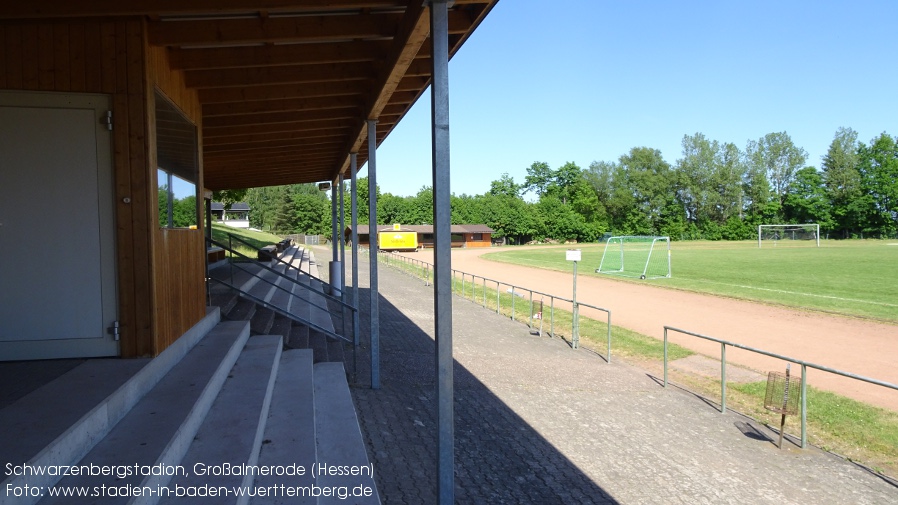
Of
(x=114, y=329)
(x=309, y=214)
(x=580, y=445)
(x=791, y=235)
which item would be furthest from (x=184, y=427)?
(x=309, y=214)

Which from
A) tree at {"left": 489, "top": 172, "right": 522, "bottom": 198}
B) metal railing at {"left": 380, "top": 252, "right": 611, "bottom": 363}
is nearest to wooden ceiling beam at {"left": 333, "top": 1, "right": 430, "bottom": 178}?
metal railing at {"left": 380, "top": 252, "right": 611, "bottom": 363}

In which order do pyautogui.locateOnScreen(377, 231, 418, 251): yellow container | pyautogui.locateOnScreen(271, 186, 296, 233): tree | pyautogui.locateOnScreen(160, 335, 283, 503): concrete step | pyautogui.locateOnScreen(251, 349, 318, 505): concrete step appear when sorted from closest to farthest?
pyautogui.locateOnScreen(160, 335, 283, 503): concrete step, pyautogui.locateOnScreen(251, 349, 318, 505): concrete step, pyautogui.locateOnScreen(377, 231, 418, 251): yellow container, pyautogui.locateOnScreen(271, 186, 296, 233): tree

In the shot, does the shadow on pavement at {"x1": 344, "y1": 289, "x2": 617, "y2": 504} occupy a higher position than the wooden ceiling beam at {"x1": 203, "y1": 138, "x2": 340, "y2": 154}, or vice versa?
the wooden ceiling beam at {"x1": 203, "y1": 138, "x2": 340, "y2": 154}

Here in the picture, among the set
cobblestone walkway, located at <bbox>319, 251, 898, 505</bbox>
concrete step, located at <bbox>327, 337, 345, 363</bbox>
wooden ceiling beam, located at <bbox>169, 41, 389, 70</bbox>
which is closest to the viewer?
cobblestone walkway, located at <bbox>319, 251, 898, 505</bbox>

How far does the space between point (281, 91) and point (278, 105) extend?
1.90ft

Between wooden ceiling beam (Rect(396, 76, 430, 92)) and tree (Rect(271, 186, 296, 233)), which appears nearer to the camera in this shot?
wooden ceiling beam (Rect(396, 76, 430, 92))

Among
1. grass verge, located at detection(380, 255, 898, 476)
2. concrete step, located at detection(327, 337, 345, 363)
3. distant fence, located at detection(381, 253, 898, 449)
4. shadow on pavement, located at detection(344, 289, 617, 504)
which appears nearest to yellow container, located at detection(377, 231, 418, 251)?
distant fence, located at detection(381, 253, 898, 449)

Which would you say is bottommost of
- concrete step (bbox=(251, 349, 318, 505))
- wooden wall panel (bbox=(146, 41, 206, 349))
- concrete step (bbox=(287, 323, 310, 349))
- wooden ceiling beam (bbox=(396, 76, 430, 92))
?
concrete step (bbox=(287, 323, 310, 349))

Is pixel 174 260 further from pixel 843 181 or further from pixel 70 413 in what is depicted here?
pixel 843 181

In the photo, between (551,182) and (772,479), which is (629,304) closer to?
(772,479)

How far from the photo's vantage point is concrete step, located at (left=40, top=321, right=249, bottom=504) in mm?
3004

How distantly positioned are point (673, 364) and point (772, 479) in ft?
18.4

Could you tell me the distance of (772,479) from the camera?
5.82m

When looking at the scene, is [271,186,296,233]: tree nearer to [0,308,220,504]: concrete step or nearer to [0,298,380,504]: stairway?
[0,298,380,504]: stairway
